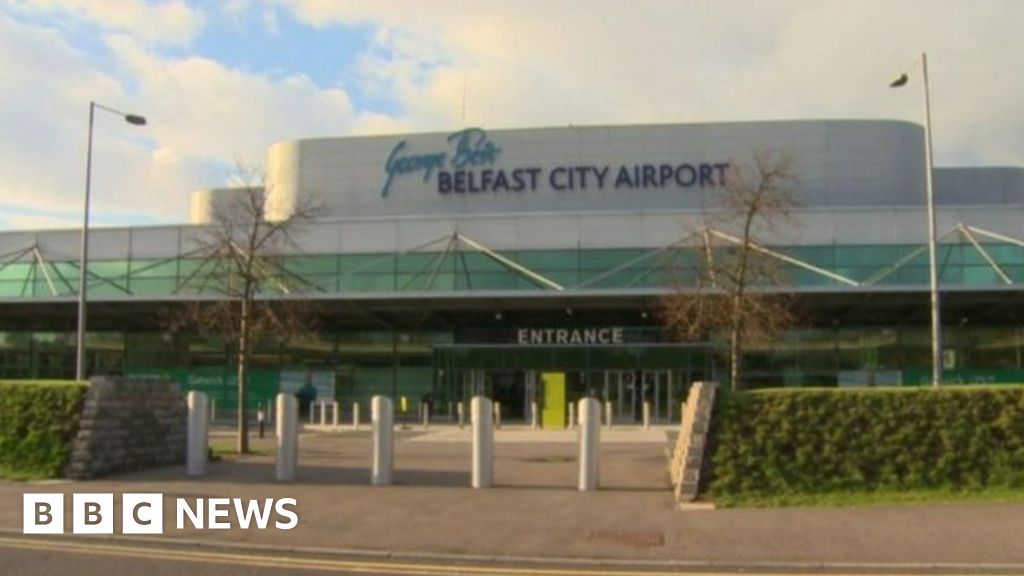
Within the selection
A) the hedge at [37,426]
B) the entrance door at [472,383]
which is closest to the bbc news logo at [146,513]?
the hedge at [37,426]

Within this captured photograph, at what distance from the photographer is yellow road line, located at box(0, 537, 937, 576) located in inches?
403

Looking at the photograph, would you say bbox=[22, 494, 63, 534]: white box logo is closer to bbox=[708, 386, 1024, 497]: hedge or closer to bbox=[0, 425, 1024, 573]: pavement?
bbox=[0, 425, 1024, 573]: pavement

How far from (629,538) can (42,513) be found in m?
7.46

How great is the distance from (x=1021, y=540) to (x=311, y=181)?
45.5 metres

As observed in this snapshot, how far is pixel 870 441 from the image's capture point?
15.0 meters

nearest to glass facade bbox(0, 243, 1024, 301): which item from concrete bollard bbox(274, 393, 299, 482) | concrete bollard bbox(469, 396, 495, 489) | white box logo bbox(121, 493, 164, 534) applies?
concrete bollard bbox(469, 396, 495, 489)

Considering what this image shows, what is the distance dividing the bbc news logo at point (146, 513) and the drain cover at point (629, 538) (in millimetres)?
3657

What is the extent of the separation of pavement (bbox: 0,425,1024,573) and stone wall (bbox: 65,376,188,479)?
17.6 inches

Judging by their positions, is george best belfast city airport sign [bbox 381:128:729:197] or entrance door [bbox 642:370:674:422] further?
george best belfast city airport sign [bbox 381:128:729:197]

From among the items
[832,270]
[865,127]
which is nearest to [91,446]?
[832,270]

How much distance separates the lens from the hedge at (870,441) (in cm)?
1471

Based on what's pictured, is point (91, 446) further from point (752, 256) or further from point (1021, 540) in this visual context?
point (752, 256)

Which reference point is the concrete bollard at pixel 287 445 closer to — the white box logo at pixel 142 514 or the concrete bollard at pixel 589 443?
the white box logo at pixel 142 514

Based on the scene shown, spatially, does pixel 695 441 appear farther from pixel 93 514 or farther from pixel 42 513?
pixel 42 513
